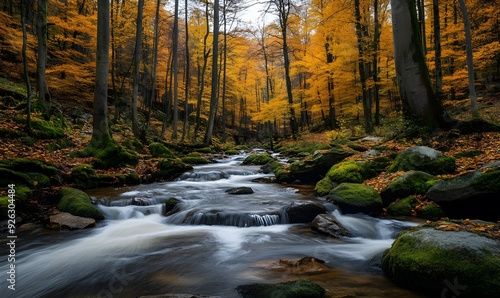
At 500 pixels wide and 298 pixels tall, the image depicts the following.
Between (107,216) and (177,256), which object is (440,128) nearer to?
(177,256)

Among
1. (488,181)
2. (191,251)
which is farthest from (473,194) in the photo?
(191,251)

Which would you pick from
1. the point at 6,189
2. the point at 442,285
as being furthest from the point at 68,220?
the point at 442,285

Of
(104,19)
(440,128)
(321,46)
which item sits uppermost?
(321,46)

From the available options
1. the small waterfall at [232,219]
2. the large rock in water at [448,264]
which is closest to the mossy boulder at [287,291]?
the large rock in water at [448,264]

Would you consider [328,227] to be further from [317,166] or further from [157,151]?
[157,151]

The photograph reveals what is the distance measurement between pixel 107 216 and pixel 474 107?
45.6 ft

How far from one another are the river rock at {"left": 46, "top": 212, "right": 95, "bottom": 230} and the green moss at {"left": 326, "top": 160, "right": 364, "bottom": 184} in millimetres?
6219

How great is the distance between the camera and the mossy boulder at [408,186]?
6.16m

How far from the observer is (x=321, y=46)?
1923 centimetres

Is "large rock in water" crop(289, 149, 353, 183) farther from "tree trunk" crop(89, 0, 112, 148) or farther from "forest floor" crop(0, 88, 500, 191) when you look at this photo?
"tree trunk" crop(89, 0, 112, 148)

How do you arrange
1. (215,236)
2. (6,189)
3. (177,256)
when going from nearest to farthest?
(177,256)
(215,236)
(6,189)

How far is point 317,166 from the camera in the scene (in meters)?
9.80

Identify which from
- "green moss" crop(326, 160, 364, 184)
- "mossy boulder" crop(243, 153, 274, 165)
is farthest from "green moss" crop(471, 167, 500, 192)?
"mossy boulder" crop(243, 153, 274, 165)

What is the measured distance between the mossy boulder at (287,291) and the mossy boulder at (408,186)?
4.10 metres
